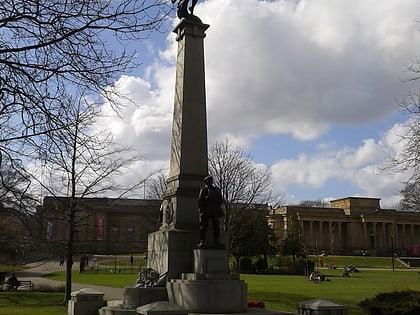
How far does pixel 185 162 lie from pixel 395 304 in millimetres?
7296

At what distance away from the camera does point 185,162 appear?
1406 cm

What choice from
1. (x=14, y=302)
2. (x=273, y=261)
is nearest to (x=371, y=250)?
(x=273, y=261)

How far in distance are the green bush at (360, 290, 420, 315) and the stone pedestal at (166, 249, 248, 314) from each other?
4.60m

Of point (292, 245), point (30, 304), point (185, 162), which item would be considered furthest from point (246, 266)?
point (185, 162)

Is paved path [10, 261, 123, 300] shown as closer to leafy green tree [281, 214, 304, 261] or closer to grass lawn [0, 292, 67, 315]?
grass lawn [0, 292, 67, 315]

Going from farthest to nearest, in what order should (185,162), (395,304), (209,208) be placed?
1. (395,304)
2. (185,162)
3. (209,208)

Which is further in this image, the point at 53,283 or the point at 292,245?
the point at 292,245

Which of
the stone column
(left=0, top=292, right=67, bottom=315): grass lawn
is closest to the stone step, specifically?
the stone column

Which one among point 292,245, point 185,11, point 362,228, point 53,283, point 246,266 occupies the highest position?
point 185,11

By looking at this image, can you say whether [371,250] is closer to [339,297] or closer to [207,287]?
[339,297]

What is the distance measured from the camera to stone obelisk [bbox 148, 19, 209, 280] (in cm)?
1313

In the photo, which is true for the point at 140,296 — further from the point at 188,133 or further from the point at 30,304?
the point at 30,304

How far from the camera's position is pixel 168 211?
46.3 feet

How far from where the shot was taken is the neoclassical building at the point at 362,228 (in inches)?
4205
